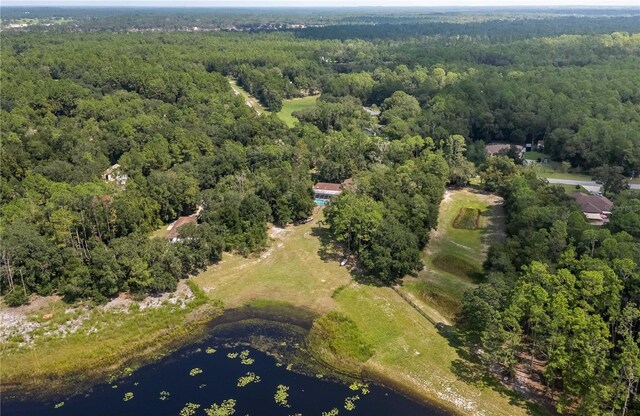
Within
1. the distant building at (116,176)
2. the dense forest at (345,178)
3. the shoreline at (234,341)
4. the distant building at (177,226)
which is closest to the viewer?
the shoreline at (234,341)

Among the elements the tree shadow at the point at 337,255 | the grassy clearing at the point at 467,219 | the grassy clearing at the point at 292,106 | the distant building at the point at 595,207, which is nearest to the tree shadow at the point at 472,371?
the tree shadow at the point at 337,255

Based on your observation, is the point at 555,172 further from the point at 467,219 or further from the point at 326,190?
the point at 326,190

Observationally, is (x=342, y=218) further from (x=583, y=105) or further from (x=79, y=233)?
(x=583, y=105)

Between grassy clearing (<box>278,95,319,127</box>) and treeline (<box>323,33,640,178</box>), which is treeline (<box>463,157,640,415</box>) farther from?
grassy clearing (<box>278,95,319,127</box>)

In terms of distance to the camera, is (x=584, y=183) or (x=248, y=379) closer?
(x=248, y=379)

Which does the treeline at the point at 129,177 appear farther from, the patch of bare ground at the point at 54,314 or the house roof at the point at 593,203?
the house roof at the point at 593,203

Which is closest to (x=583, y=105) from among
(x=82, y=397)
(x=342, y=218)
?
(x=342, y=218)

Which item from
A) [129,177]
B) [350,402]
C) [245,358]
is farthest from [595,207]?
[129,177]
